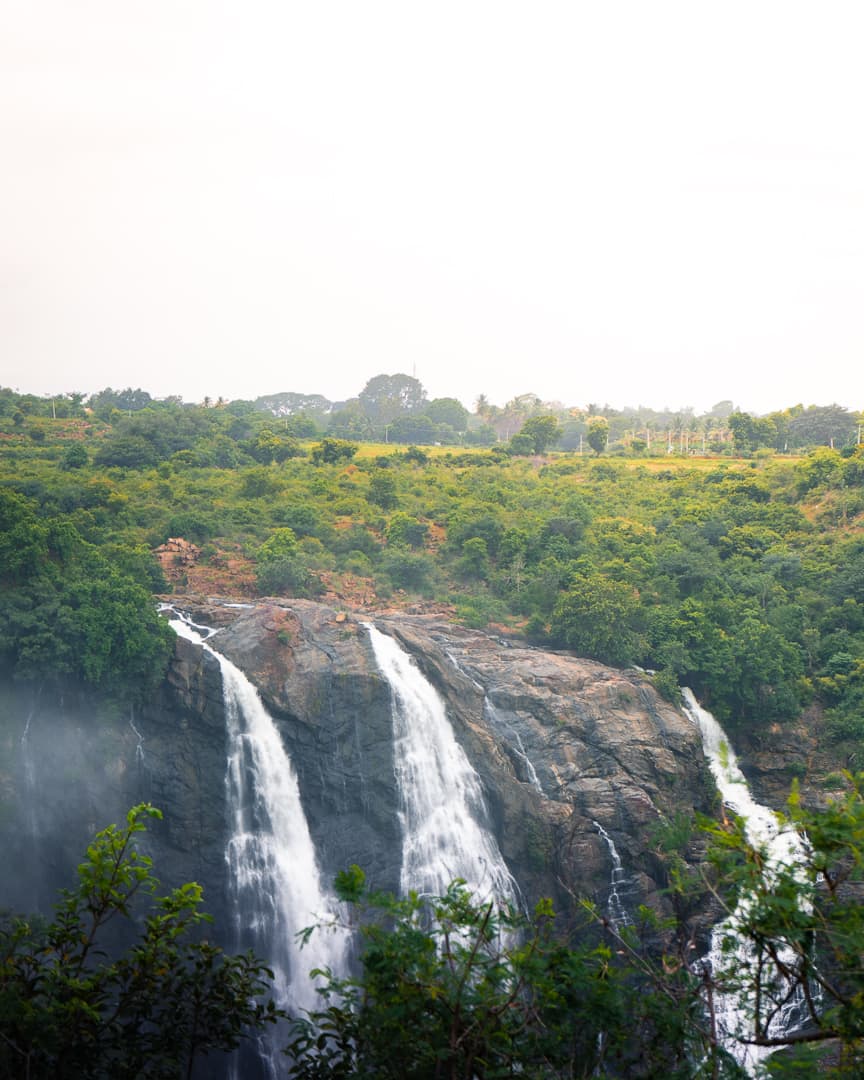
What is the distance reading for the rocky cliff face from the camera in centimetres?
1884

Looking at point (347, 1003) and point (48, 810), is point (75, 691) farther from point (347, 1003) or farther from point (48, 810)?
point (347, 1003)

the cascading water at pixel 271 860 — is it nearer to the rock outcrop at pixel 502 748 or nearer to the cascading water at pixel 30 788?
the rock outcrop at pixel 502 748

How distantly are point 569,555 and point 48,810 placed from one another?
19646 millimetres

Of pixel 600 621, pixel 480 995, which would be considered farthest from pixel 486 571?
pixel 480 995

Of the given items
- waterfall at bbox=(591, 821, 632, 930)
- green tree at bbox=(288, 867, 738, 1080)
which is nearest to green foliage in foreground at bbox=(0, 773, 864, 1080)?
green tree at bbox=(288, 867, 738, 1080)

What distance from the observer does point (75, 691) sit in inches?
780

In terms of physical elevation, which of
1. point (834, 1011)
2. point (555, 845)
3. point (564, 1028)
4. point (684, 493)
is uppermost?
point (684, 493)

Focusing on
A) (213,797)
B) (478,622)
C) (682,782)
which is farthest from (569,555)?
(213,797)

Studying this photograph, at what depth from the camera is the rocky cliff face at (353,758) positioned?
742 inches

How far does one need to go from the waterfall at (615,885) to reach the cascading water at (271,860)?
20.7 ft

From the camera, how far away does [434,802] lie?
20.7 metres

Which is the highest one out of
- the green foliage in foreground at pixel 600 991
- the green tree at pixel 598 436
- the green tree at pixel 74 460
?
the green tree at pixel 598 436

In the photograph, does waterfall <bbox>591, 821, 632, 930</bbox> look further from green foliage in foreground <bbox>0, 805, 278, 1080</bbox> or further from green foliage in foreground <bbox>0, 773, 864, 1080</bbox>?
green foliage in foreground <bbox>0, 805, 278, 1080</bbox>

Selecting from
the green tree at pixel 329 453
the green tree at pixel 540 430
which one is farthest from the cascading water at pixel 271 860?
the green tree at pixel 540 430
